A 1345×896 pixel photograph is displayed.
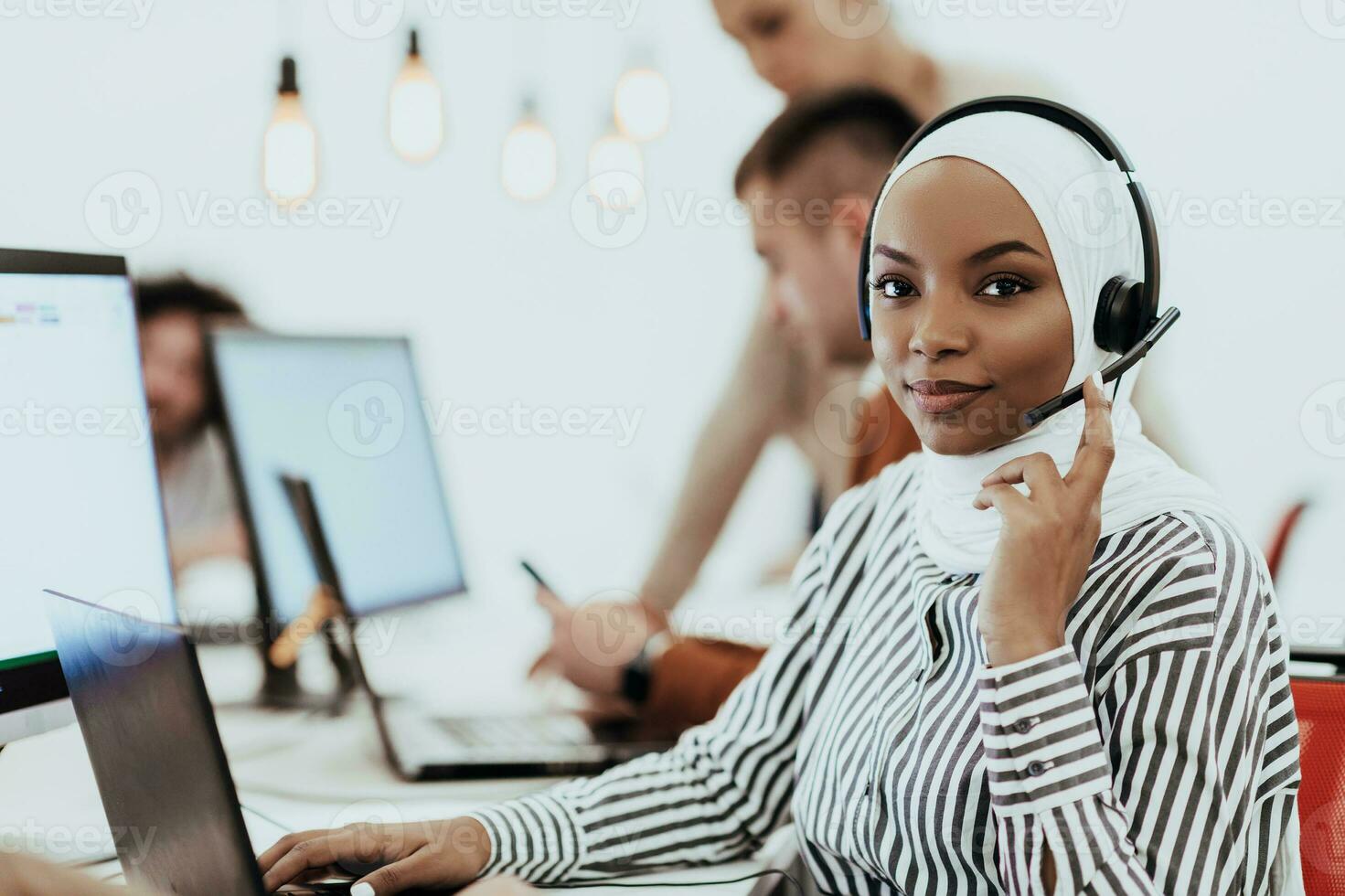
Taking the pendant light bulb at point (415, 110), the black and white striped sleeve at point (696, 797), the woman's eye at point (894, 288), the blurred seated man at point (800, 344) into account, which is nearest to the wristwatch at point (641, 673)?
the blurred seated man at point (800, 344)

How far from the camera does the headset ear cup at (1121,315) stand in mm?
854

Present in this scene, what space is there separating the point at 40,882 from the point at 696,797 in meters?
0.68

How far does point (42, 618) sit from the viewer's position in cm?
95

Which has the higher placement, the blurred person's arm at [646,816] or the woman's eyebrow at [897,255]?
the woman's eyebrow at [897,255]

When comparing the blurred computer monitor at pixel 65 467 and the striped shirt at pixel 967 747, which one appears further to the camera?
the blurred computer monitor at pixel 65 467

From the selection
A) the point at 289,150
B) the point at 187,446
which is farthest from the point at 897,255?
the point at 187,446

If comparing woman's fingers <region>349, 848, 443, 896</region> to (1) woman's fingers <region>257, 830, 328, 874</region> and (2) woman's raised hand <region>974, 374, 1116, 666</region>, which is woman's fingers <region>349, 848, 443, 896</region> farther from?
(2) woman's raised hand <region>974, 374, 1116, 666</region>

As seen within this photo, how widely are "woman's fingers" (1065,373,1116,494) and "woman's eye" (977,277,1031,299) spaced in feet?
0.33

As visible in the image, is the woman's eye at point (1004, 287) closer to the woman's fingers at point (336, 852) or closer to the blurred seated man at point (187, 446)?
the woman's fingers at point (336, 852)

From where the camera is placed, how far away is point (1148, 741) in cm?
74

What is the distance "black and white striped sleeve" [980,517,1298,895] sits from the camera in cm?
72

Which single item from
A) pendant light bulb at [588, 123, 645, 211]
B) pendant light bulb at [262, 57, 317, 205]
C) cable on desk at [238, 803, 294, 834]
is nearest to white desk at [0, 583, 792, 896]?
cable on desk at [238, 803, 294, 834]

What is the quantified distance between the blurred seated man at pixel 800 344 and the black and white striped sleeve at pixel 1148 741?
3.94 ft

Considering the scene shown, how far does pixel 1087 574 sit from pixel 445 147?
6.48 feet
